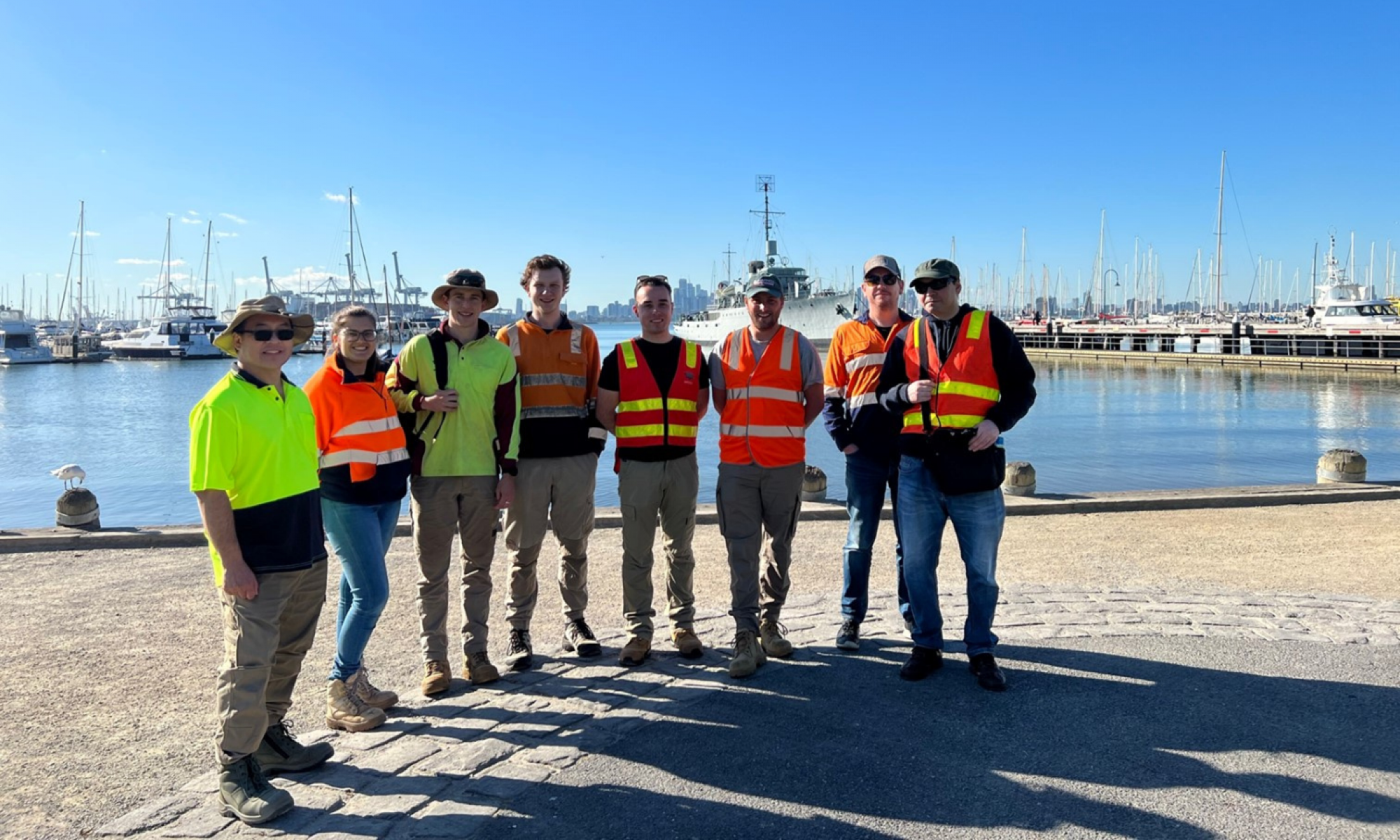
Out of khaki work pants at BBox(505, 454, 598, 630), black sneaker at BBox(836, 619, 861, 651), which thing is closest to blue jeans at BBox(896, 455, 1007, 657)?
black sneaker at BBox(836, 619, 861, 651)

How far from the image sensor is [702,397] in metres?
5.18

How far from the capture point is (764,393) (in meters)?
4.96

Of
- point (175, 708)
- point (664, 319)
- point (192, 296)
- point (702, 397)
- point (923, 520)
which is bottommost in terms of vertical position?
point (175, 708)

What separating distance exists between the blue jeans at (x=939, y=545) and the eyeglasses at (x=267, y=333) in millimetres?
3066

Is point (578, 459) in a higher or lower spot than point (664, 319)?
lower

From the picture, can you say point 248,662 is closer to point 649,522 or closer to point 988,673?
point 649,522

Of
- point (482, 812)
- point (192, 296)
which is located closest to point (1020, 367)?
point (482, 812)

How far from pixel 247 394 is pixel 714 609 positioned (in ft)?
11.5

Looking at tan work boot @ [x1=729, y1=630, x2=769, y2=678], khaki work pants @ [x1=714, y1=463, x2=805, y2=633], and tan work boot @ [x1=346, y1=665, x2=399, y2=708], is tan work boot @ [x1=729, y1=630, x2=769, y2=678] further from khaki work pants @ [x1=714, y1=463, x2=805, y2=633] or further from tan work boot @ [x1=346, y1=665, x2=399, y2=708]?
tan work boot @ [x1=346, y1=665, x2=399, y2=708]

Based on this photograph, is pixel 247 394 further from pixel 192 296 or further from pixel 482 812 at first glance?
pixel 192 296

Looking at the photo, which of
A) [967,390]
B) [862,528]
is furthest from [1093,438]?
[967,390]

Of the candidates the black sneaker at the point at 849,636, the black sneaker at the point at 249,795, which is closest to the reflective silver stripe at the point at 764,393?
the black sneaker at the point at 849,636

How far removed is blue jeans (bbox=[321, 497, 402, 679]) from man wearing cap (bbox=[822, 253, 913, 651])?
248 cm

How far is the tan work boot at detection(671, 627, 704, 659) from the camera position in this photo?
16.5 ft
